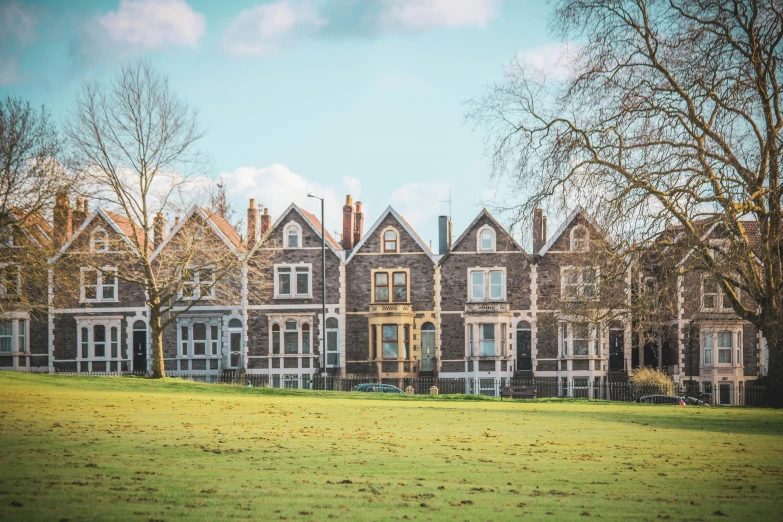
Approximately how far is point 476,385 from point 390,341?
5726 millimetres

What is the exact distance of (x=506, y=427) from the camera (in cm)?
2241

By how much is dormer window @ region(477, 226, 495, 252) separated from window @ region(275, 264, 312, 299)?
10535mm

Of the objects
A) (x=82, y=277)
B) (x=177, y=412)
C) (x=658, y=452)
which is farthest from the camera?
(x=82, y=277)

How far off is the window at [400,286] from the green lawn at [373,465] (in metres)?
29.0

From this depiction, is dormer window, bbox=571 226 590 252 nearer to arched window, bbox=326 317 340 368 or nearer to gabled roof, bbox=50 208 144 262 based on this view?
arched window, bbox=326 317 340 368

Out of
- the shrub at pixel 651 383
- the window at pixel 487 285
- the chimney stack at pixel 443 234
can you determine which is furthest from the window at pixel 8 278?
the shrub at pixel 651 383

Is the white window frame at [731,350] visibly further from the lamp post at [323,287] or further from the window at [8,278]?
the window at [8,278]

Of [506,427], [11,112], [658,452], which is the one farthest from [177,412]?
[11,112]

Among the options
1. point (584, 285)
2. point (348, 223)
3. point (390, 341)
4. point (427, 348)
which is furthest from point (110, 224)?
point (584, 285)

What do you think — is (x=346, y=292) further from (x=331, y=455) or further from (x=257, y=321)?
(x=331, y=455)

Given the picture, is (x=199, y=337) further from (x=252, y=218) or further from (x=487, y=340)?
(x=487, y=340)

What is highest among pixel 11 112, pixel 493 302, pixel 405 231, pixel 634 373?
pixel 11 112

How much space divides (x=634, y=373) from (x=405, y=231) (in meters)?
15.8

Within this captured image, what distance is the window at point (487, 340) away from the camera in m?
54.5
